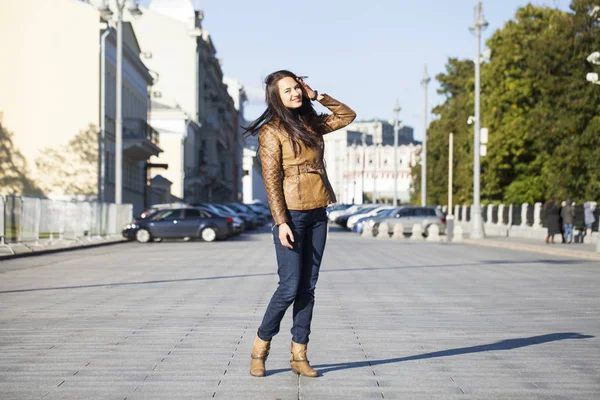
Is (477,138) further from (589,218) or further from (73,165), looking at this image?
(73,165)

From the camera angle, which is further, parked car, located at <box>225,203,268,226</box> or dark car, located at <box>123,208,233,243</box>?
parked car, located at <box>225,203,268,226</box>

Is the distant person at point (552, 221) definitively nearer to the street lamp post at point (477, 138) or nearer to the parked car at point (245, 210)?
the street lamp post at point (477, 138)

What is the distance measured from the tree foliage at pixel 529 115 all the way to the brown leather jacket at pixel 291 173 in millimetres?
41918

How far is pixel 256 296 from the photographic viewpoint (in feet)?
48.5

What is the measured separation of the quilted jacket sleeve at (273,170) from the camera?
7.10 metres


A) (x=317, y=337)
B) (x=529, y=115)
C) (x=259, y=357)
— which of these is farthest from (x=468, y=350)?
(x=529, y=115)

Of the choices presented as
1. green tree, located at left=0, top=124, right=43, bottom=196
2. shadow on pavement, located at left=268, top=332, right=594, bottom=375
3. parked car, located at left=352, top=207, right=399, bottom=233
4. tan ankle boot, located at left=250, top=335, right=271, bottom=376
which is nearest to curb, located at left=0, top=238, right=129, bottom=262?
green tree, located at left=0, top=124, right=43, bottom=196

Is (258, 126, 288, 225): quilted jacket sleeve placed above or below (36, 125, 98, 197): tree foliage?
below

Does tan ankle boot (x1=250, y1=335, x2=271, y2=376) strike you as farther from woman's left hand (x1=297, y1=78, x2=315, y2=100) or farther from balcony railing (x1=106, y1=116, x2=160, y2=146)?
balcony railing (x1=106, y1=116, x2=160, y2=146)

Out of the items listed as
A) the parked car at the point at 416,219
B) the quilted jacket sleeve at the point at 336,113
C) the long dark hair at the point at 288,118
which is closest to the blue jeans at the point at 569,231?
the parked car at the point at 416,219

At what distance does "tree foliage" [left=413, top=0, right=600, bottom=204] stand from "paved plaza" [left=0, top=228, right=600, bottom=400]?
101 feet

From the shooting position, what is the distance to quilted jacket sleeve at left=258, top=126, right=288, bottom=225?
23.3 feet

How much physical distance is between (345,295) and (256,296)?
48.7 inches

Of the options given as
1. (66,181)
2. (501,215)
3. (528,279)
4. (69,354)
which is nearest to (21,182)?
(66,181)
